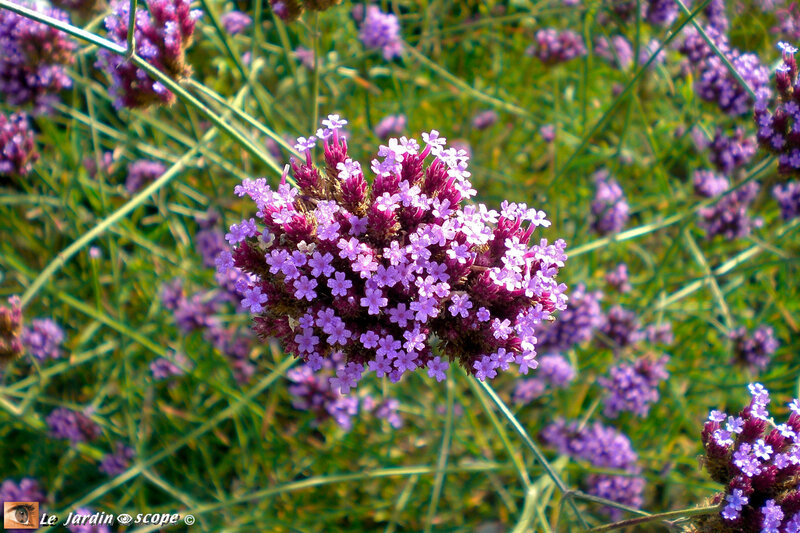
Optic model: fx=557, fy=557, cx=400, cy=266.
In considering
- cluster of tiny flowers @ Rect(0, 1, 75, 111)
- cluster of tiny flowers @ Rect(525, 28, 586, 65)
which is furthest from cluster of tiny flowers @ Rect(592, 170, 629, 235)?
cluster of tiny flowers @ Rect(0, 1, 75, 111)

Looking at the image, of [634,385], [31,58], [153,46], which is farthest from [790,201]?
[31,58]

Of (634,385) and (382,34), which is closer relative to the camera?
(634,385)

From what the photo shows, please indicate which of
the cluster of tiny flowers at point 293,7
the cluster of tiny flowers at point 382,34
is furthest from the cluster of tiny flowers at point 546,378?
the cluster of tiny flowers at point 293,7

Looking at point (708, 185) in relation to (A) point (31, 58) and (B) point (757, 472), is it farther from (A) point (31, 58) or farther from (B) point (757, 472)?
(A) point (31, 58)

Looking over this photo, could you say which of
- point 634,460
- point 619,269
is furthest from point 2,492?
point 619,269

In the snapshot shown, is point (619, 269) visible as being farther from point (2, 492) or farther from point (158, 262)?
point (2, 492)

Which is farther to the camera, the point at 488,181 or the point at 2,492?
the point at 488,181
